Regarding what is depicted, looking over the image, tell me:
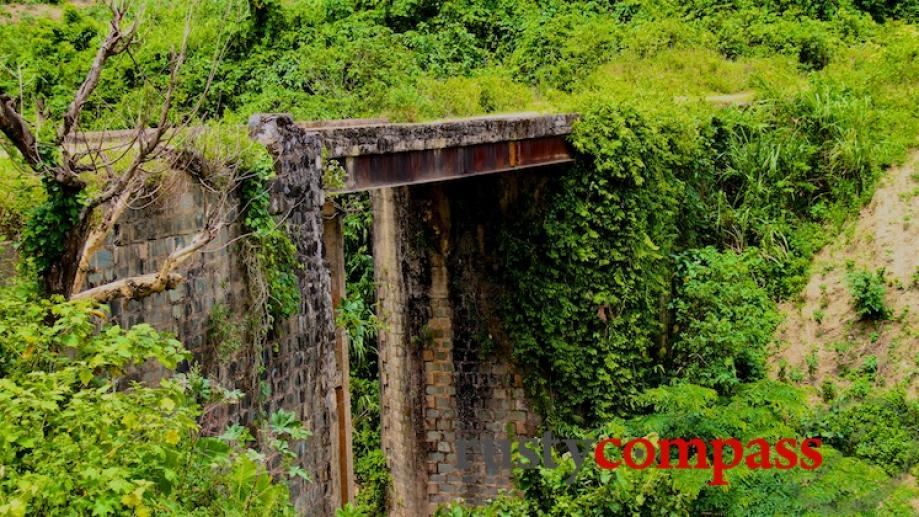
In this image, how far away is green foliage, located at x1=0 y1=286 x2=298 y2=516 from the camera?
4.92 metres

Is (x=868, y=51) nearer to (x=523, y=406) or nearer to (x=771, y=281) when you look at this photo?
(x=771, y=281)

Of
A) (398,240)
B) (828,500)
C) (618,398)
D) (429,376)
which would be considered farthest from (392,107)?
(828,500)

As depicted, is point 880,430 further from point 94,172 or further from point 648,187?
point 94,172

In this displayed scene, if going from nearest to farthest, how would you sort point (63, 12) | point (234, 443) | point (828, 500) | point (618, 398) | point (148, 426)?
1. point (148, 426)
2. point (234, 443)
3. point (828, 500)
4. point (618, 398)
5. point (63, 12)

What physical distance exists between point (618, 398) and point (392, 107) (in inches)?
184

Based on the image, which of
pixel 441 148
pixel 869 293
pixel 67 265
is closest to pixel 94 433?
pixel 67 265

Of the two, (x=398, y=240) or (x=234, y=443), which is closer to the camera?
(x=234, y=443)

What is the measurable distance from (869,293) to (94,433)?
10.6 m

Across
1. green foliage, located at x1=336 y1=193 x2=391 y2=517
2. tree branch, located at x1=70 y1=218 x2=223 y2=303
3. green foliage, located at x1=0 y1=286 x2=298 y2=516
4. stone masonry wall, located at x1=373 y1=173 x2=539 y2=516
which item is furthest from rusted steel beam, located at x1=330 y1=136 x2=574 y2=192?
green foliage, located at x1=336 y1=193 x2=391 y2=517

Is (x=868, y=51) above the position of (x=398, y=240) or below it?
above

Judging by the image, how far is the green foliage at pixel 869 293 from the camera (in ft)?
43.1

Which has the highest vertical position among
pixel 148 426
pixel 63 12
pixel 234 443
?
pixel 63 12

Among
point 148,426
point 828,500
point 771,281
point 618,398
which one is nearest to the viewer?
point 148,426

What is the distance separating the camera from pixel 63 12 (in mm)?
20391
